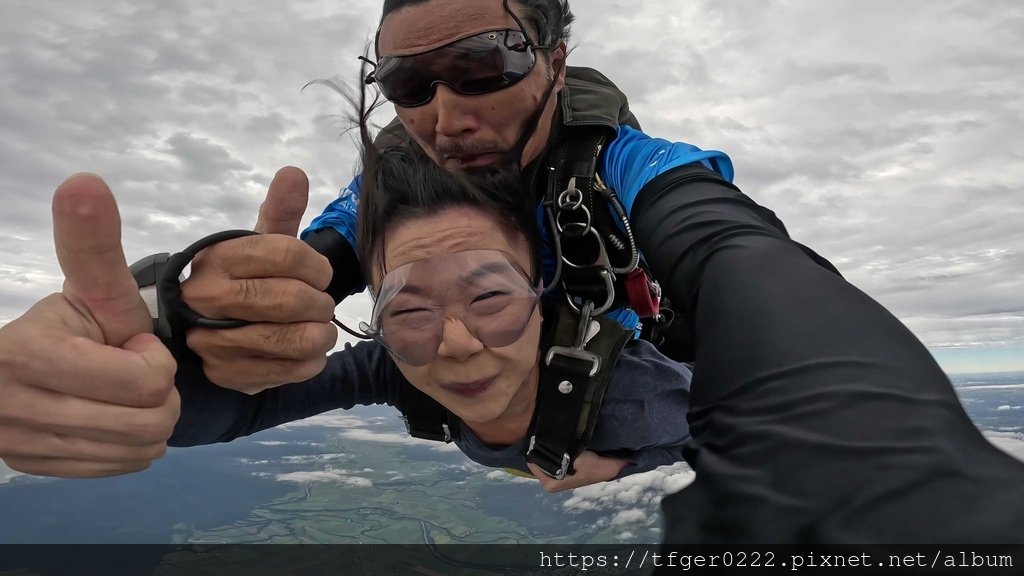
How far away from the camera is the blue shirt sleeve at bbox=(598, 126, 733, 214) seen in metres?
2.00

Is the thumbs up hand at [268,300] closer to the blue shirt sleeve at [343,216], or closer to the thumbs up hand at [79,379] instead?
the thumbs up hand at [79,379]

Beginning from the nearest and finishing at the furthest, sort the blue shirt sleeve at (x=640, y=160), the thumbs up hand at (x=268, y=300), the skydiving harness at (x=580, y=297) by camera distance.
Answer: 1. the thumbs up hand at (x=268, y=300)
2. the blue shirt sleeve at (x=640, y=160)
3. the skydiving harness at (x=580, y=297)

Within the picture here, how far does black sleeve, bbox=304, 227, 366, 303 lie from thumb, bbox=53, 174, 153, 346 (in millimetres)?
1191

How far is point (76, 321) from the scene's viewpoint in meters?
1.27

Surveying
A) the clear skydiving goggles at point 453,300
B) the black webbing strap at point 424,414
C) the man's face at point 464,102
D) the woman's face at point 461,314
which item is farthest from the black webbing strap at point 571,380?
the man's face at point 464,102

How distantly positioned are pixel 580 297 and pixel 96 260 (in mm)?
1803

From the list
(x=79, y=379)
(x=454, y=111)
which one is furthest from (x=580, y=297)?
(x=79, y=379)

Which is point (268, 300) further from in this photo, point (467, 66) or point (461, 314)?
point (467, 66)

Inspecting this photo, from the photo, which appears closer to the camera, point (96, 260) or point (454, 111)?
point (96, 260)

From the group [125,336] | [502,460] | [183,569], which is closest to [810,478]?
[125,336]

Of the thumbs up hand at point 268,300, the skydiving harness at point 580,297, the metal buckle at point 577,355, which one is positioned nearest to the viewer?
the thumbs up hand at point 268,300

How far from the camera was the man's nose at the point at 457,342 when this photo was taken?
2156 millimetres

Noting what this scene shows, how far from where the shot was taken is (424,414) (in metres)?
2.86

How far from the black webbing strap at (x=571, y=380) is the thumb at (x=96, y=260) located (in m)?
1.60
